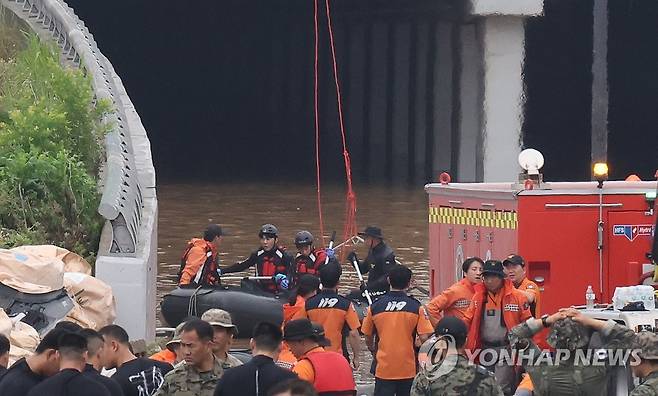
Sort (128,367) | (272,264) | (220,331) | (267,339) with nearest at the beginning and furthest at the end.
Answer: (267,339) < (128,367) < (220,331) < (272,264)

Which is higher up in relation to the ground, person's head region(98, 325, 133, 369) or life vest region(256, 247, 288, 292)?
person's head region(98, 325, 133, 369)

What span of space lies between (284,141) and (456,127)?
916 cm

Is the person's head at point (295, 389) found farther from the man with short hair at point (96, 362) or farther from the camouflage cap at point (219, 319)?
the camouflage cap at point (219, 319)

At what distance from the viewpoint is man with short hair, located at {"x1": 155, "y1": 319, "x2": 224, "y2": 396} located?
6.59 m

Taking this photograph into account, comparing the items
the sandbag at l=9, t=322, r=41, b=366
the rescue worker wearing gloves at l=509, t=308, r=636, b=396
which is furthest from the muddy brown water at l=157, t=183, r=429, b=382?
the rescue worker wearing gloves at l=509, t=308, r=636, b=396

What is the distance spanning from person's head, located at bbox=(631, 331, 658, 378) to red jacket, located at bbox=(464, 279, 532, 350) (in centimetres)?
377

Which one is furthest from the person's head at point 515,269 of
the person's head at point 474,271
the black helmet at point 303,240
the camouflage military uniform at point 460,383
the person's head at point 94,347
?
the person's head at point 94,347

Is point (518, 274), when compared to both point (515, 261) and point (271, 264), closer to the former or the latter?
point (515, 261)

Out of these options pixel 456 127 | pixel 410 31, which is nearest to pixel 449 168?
pixel 456 127

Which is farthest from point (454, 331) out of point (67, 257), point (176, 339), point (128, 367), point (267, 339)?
point (67, 257)

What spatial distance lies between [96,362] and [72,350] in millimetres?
775

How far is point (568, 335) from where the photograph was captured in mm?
6781

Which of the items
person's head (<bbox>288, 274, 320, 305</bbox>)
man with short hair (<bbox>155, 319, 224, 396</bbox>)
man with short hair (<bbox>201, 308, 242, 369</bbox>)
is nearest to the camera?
man with short hair (<bbox>155, 319, 224, 396</bbox>)

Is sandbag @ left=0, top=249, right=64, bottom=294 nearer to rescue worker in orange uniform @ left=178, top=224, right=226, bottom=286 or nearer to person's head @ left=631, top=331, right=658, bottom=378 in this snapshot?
rescue worker in orange uniform @ left=178, top=224, right=226, bottom=286
